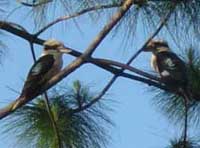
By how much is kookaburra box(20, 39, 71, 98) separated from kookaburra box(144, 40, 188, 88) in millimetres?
343

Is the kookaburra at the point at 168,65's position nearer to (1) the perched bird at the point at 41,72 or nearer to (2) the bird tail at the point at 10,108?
(1) the perched bird at the point at 41,72

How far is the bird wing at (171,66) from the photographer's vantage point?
2349mm

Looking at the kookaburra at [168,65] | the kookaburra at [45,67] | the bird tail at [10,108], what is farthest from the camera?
the kookaburra at [168,65]

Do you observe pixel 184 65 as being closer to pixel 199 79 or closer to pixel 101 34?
pixel 199 79

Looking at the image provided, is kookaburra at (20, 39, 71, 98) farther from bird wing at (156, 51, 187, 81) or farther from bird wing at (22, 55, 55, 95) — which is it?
bird wing at (156, 51, 187, 81)

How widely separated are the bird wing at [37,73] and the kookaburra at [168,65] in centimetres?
38

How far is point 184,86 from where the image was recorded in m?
2.12

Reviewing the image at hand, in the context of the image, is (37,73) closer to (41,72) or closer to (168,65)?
(41,72)

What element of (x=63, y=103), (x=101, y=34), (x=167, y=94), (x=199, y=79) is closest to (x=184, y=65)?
(x=167, y=94)

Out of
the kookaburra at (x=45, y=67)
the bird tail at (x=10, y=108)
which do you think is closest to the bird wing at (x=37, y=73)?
the kookaburra at (x=45, y=67)

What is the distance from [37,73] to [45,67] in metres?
0.19

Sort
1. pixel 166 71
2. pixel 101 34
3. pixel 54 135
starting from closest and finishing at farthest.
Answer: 1. pixel 101 34
2. pixel 54 135
3. pixel 166 71

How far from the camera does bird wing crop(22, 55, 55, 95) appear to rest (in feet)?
6.89

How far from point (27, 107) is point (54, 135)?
146mm
